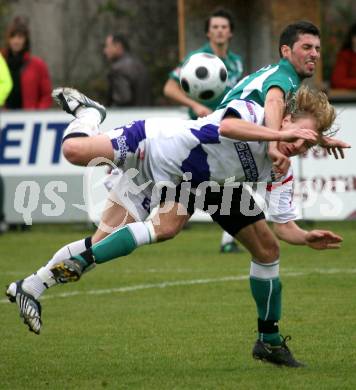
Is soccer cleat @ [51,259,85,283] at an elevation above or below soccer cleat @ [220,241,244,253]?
above

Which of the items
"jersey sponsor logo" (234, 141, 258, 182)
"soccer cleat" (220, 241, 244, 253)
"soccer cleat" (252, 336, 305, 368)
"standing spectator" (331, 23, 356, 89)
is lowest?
"soccer cleat" (220, 241, 244, 253)

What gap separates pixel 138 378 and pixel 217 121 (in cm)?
142

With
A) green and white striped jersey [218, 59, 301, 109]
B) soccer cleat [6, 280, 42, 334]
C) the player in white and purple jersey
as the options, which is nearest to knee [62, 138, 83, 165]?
the player in white and purple jersey

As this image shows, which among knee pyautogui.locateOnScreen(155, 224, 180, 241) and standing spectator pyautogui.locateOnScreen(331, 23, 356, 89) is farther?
standing spectator pyautogui.locateOnScreen(331, 23, 356, 89)

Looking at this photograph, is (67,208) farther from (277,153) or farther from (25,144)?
(277,153)

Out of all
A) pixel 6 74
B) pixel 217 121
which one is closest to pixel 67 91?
pixel 217 121

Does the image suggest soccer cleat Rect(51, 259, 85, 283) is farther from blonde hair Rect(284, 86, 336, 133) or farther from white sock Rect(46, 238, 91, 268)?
blonde hair Rect(284, 86, 336, 133)

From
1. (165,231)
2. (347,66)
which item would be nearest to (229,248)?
(347,66)

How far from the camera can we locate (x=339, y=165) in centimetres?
1446

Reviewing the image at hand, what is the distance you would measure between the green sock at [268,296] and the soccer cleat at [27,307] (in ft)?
3.97

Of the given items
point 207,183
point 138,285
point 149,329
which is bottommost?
point 138,285

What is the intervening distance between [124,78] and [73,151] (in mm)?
9574

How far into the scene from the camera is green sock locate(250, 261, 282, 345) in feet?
23.2

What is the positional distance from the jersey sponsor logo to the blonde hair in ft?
0.96
